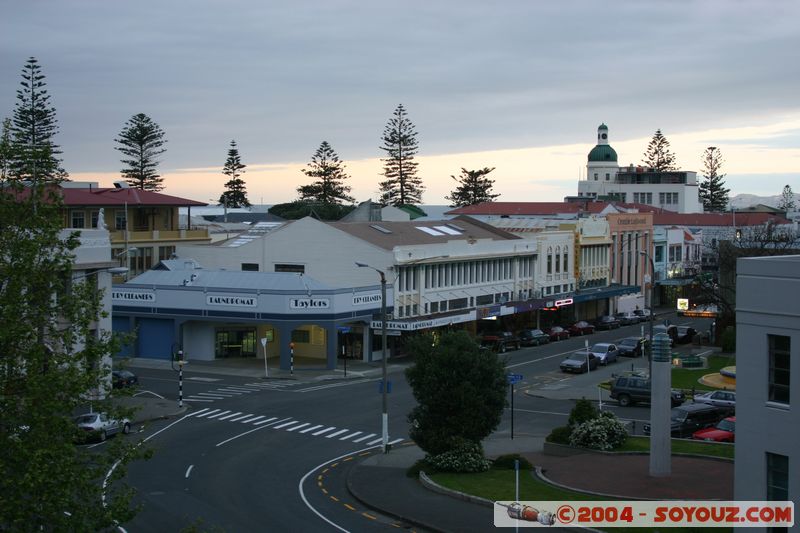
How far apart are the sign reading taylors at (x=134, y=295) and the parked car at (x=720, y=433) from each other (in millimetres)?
36490

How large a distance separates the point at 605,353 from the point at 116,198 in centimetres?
3863

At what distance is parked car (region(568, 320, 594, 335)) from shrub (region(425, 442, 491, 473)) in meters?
47.5

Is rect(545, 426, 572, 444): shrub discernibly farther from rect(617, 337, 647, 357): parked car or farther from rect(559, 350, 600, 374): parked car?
rect(617, 337, 647, 357): parked car

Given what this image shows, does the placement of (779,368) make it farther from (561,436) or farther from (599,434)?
(561,436)

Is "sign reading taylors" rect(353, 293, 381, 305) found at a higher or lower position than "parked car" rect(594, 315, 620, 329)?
higher

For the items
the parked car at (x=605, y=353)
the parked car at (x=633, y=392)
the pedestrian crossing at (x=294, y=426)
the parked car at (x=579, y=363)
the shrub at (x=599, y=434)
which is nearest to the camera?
the shrub at (x=599, y=434)

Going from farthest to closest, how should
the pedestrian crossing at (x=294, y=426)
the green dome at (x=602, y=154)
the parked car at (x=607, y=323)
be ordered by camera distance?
the green dome at (x=602, y=154) → the parked car at (x=607, y=323) → the pedestrian crossing at (x=294, y=426)

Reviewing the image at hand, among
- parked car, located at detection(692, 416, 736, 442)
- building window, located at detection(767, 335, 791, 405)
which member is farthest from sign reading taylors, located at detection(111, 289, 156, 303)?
building window, located at detection(767, 335, 791, 405)

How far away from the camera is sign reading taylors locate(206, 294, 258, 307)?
61906 mm

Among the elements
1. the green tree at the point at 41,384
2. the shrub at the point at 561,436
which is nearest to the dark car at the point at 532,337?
the shrub at the point at 561,436

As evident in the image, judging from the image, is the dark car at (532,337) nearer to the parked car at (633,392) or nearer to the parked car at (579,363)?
the parked car at (579,363)

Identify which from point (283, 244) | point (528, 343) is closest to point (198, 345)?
point (283, 244)

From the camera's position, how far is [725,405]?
44.8 m

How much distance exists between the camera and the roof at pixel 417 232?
6994cm
